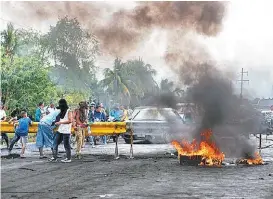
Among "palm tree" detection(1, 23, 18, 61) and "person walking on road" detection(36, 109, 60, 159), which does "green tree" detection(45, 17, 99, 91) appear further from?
"person walking on road" detection(36, 109, 60, 159)

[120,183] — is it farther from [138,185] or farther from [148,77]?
[148,77]

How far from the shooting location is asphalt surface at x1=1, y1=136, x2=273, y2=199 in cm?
844

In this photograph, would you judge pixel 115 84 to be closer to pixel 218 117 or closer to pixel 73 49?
pixel 73 49

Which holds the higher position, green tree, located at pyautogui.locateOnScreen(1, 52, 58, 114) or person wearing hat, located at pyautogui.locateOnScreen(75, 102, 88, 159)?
green tree, located at pyautogui.locateOnScreen(1, 52, 58, 114)

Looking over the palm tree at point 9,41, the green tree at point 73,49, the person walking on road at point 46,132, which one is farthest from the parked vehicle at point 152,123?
the palm tree at point 9,41

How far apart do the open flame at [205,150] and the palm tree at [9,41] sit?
27040 millimetres

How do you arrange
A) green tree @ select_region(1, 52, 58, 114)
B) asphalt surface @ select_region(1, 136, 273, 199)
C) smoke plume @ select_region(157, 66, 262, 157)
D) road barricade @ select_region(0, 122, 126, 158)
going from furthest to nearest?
1. green tree @ select_region(1, 52, 58, 114)
2. road barricade @ select_region(0, 122, 126, 158)
3. smoke plume @ select_region(157, 66, 262, 157)
4. asphalt surface @ select_region(1, 136, 273, 199)

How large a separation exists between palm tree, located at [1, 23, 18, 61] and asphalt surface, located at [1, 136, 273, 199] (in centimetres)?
2613

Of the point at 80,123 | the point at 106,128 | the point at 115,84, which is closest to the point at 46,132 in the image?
the point at 80,123

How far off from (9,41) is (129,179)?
31.7 meters

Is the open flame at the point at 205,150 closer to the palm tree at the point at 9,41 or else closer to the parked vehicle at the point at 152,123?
the parked vehicle at the point at 152,123

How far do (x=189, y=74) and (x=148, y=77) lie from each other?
268 inches

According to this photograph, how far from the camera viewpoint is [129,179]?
33.5 feet

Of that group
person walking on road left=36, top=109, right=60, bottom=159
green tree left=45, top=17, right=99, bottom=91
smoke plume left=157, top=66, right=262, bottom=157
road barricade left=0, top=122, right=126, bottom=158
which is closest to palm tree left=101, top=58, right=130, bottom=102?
green tree left=45, top=17, right=99, bottom=91
